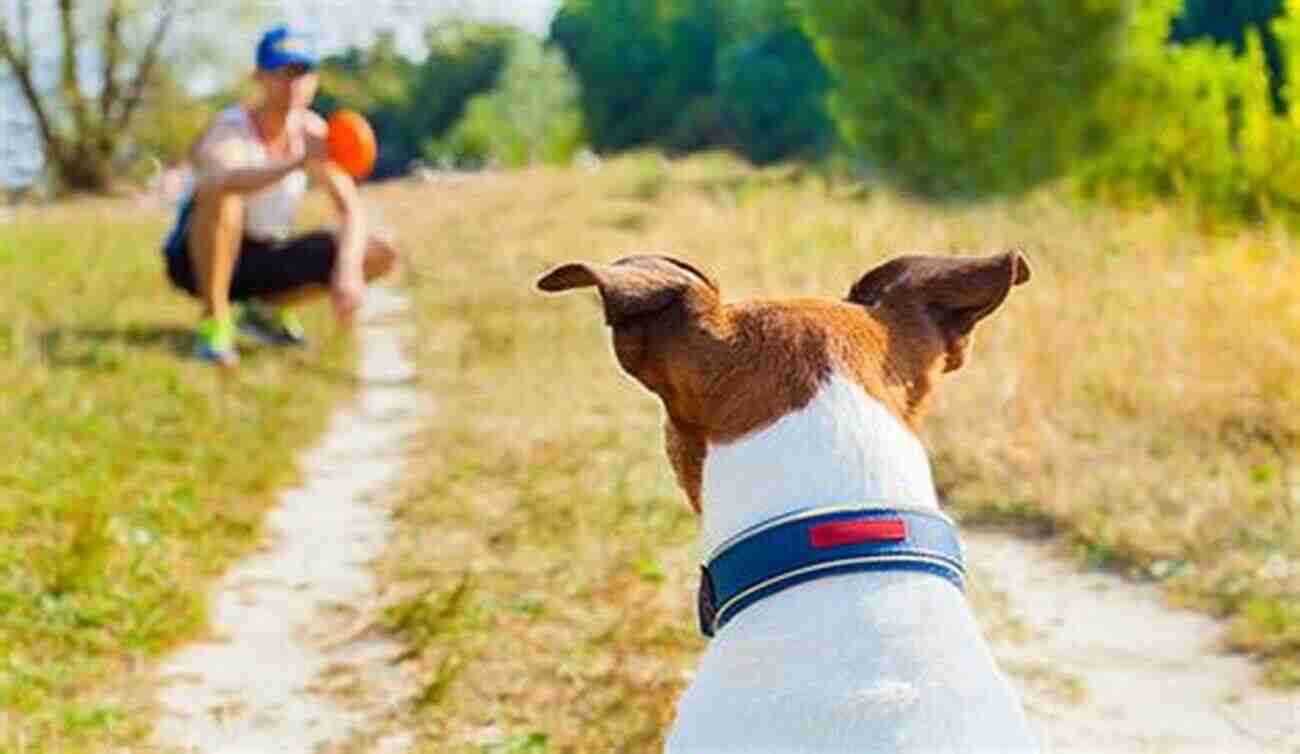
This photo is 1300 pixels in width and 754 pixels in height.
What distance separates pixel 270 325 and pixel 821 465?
332 inches

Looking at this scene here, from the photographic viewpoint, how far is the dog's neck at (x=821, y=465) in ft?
7.86

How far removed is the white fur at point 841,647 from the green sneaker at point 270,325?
26.8 feet

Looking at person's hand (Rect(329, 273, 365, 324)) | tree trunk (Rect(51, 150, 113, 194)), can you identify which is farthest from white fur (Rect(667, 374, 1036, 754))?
tree trunk (Rect(51, 150, 113, 194))

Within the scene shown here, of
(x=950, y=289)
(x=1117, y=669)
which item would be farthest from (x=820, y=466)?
(x=1117, y=669)

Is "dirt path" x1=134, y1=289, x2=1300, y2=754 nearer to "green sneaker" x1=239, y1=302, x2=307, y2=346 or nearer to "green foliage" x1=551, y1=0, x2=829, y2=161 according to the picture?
"green sneaker" x1=239, y1=302, x2=307, y2=346

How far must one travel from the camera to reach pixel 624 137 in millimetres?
55531

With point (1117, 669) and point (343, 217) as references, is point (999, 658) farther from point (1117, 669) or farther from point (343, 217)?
point (343, 217)

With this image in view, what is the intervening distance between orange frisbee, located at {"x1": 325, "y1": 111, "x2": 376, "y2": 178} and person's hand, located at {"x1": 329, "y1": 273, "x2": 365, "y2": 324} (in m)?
0.63

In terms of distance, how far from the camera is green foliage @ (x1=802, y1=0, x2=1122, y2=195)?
19.6 meters

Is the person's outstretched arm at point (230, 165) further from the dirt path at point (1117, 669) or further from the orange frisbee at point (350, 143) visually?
the dirt path at point (1117, 669)

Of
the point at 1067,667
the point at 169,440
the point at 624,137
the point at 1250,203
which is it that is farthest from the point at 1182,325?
the point at 624,137

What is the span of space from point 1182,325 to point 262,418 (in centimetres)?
438

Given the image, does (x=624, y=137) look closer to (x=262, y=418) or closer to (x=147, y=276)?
(x=147, y=276)

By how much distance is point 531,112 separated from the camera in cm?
6331
